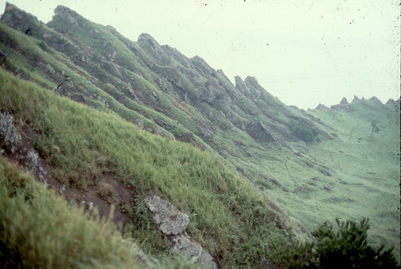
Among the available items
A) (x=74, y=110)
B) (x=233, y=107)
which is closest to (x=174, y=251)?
(x=74, y=110)

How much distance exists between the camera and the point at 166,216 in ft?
37.6

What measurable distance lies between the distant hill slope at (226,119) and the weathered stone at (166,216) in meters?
1.21

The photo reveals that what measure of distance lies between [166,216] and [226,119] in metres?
84.1

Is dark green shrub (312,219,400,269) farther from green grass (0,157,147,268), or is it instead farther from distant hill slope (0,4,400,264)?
distant hill slope (0,4,400,264)

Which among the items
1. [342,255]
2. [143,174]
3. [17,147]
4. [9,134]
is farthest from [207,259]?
[9,134]

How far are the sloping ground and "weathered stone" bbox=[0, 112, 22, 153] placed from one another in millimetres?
206

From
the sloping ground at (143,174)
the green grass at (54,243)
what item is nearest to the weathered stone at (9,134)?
the sloping ground at (143,174)

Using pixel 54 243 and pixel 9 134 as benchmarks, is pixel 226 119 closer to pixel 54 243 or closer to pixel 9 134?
pixel 9 134

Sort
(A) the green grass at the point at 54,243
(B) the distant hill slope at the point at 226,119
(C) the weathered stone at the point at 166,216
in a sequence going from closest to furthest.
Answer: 1. (A) the green grass at the point at 54,243
2. (C) the weathered stone at the point at 166,216
3. (B) the distant hill slope at the point at 226,119

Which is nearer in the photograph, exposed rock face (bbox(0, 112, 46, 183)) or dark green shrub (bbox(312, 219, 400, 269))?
dark green shrub (bbox(312, 219, 400, 269))

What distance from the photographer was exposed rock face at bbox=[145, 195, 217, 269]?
1067 centimetres

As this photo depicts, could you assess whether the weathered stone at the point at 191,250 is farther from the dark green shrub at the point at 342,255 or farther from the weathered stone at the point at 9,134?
the weathered stone at the point at 9,134

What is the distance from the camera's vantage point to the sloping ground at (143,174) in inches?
422

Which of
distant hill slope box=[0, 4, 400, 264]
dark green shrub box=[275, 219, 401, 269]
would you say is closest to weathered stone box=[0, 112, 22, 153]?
distant hill slope box=[0, 4, 400, 264]
